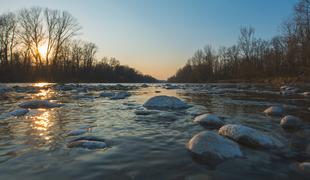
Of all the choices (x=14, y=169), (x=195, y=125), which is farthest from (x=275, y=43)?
(x=14, y=169)

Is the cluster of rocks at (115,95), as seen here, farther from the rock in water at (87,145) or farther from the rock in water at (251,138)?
the rock in water at (251,138)

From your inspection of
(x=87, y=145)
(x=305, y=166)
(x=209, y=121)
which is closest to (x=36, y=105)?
(x=87, y=145)

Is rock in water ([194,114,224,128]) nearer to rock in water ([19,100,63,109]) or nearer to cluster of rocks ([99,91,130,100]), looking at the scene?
rock in water ([19,100,63,109])

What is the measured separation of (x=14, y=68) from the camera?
5144cm

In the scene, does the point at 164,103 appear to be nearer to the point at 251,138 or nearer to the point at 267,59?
the point at 251,138

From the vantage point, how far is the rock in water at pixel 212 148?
13.8 feet

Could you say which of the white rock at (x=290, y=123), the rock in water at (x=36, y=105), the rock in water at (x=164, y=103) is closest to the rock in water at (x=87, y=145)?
the white rock at (x=290, y=123)

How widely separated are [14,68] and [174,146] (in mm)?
54883

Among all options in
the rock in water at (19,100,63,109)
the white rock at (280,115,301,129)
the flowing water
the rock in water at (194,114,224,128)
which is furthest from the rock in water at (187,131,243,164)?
the rock in water at (19,100,63,109)

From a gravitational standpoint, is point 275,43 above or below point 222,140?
above

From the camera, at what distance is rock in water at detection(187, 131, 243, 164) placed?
4203mm

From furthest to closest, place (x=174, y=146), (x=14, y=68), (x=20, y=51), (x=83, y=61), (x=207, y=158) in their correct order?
(x=83, y=61)
(x=20, y=51)
(x=14, y=68)
(x=174, y=146)
(x=207, y=158)

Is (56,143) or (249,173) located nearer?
(249,173)

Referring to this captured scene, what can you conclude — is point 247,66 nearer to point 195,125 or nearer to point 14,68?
point 14,68
